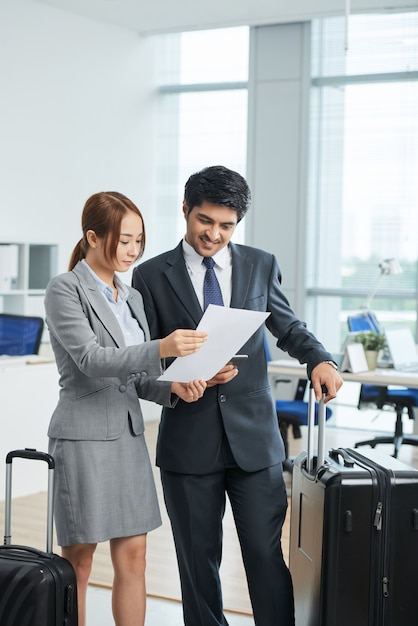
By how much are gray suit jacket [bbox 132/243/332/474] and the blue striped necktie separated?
0.04m

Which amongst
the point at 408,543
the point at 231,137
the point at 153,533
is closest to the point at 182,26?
the point at 231,137

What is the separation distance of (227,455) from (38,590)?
0.66 m

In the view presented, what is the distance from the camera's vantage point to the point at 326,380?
2590mm

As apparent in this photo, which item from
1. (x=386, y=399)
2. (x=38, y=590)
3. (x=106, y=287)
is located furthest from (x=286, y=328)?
(x=386, y=399)

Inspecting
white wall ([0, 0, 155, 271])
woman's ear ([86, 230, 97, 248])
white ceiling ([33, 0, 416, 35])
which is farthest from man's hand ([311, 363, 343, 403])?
white ceiling ([33, 0, 416, 35])

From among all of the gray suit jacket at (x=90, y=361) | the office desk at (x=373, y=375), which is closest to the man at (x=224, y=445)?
the gray suit jacket at (x=90, y=361)

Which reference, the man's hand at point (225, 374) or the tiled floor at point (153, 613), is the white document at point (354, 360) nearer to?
the tiled floor at point (153, 613)

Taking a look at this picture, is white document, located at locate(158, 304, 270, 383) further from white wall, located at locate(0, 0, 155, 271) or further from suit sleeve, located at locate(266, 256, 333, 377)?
white wall, located at locate(0, 0, 155, 271)

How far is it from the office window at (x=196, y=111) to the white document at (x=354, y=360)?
110 inches

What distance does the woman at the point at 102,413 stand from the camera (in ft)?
8.02

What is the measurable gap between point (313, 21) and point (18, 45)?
2.44 m

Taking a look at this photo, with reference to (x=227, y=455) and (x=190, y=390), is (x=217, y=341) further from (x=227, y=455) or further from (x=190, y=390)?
(x=227, y=455)

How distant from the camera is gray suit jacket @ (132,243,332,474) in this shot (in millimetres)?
2668

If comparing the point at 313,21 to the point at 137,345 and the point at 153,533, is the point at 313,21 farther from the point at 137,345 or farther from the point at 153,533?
the point at 137,345
